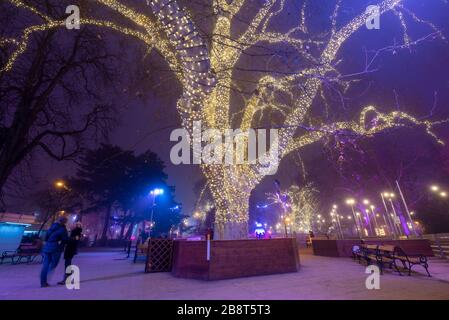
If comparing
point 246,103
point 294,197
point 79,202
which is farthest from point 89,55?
point 294,197

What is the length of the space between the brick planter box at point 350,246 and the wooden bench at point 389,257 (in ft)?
6.47

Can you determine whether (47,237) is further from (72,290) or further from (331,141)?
(331,141)

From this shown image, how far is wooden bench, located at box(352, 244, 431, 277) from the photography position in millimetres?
6765

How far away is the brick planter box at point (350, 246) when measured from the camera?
11445 mm

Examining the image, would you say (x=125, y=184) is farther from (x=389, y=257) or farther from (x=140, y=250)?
(x=389, y=257)

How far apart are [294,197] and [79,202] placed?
32.9 metres

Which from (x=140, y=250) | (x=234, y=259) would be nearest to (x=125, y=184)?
(x=140, y=250)

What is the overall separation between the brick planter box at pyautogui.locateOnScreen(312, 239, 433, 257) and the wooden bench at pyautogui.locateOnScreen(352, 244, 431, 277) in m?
1.97

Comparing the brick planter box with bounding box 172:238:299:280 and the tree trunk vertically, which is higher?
the tree trunk

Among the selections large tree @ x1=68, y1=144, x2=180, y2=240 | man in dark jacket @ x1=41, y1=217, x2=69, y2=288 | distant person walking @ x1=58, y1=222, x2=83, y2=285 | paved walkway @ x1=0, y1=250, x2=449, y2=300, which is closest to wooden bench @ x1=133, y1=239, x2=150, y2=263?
distant person walking @ x1=58, y1=222, x2=83, y2=285

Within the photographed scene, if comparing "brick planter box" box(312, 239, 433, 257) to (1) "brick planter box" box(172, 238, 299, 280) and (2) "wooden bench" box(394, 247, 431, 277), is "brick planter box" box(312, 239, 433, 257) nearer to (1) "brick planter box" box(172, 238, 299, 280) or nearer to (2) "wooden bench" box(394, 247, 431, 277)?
(2) "wooden bench" box(394, 247, 431, 277)

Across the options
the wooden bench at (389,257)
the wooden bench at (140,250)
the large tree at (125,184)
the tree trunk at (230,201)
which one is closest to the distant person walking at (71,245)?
the wooden bench at (140,250)

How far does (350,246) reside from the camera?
44.0ft
